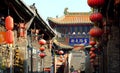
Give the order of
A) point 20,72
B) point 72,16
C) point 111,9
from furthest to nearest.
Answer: point 72,16 → point 20,72 → point 111,9

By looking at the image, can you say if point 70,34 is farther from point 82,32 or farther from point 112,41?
point 112,41

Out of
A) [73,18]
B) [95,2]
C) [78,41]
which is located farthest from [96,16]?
[73,18]

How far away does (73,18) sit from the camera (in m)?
58.6

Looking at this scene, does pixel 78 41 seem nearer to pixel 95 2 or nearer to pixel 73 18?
pixel 73 18

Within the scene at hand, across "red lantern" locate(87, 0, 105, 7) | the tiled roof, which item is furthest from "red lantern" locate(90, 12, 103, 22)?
the tiled roof

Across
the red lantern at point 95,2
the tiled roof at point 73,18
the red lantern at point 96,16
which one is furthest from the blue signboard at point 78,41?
the red lantern at point 95,2

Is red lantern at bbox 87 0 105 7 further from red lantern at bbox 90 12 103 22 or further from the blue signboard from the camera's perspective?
the blue signboard

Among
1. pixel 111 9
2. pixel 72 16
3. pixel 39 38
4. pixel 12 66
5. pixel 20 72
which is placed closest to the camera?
pixel 111 9

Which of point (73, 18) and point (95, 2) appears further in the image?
point (73, 18)

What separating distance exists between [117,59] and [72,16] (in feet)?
147

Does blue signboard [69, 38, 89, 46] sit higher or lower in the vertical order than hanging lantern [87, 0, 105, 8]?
higher

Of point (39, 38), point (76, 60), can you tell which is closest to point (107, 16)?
point (39, 38)

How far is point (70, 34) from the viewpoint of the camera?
5484cm

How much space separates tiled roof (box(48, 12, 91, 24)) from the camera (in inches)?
2208
